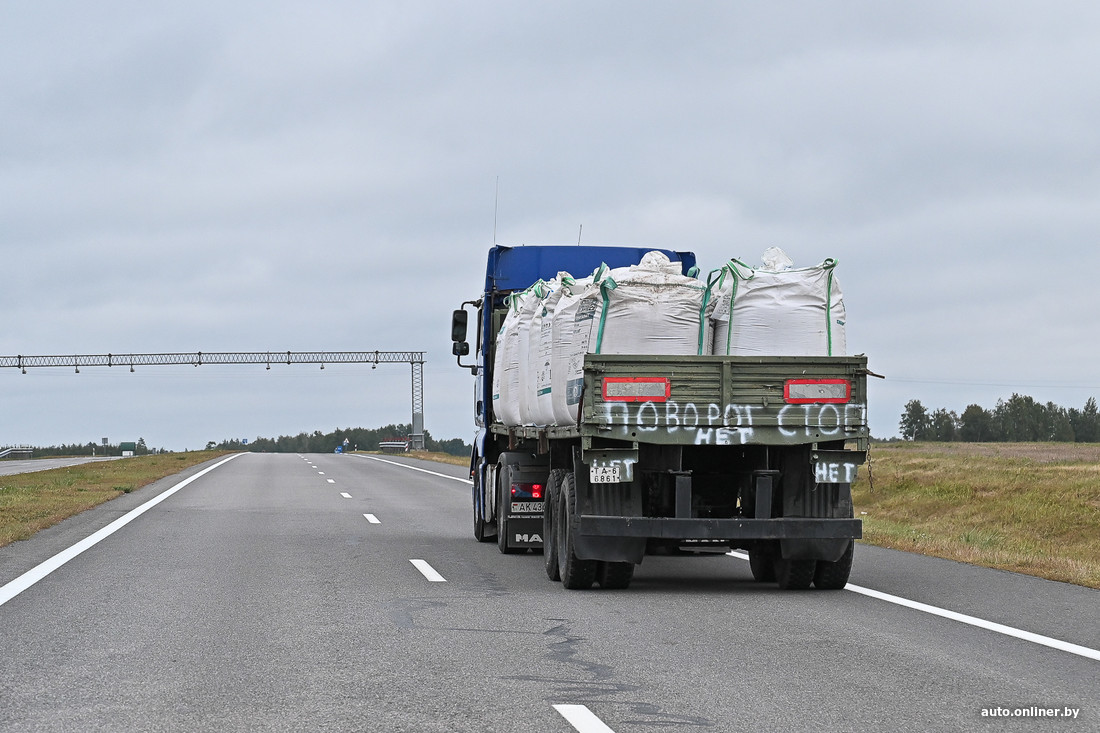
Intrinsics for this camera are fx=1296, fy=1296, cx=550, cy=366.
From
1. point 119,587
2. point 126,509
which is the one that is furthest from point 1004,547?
point 126,509

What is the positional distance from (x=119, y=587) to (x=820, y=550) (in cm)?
598

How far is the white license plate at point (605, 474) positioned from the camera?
10484mm

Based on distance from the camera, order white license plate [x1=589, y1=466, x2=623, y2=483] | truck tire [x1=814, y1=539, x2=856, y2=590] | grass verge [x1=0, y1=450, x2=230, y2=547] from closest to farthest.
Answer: white license plate [x1=589, y1=466, x2=623, y2=483], truck tire [x1=814, y1=539, x2=856, y2=590], grass verge [x1=0, y1=450, x2=230, y2=547]

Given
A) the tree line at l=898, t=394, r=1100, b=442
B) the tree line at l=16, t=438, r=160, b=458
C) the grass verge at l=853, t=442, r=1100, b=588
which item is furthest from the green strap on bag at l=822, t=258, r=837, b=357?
the tree line at l=898, t=394, r=1100, b=442

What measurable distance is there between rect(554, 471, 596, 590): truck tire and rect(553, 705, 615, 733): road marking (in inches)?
185

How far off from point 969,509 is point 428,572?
17525 millimetres

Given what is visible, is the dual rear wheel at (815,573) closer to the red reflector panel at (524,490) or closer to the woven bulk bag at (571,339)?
the woven bulk bag at (571,339)

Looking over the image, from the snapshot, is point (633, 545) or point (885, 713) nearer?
point (885, 713)

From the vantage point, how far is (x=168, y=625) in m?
8.88

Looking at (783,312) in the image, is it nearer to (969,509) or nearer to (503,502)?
(503,502)

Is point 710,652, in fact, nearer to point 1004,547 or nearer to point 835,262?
point 835,262

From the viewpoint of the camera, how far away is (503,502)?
1471 cm

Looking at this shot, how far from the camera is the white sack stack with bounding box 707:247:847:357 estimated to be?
10789mm

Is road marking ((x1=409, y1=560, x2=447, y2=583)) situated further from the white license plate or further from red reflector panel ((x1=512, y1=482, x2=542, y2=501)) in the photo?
the white license plate
